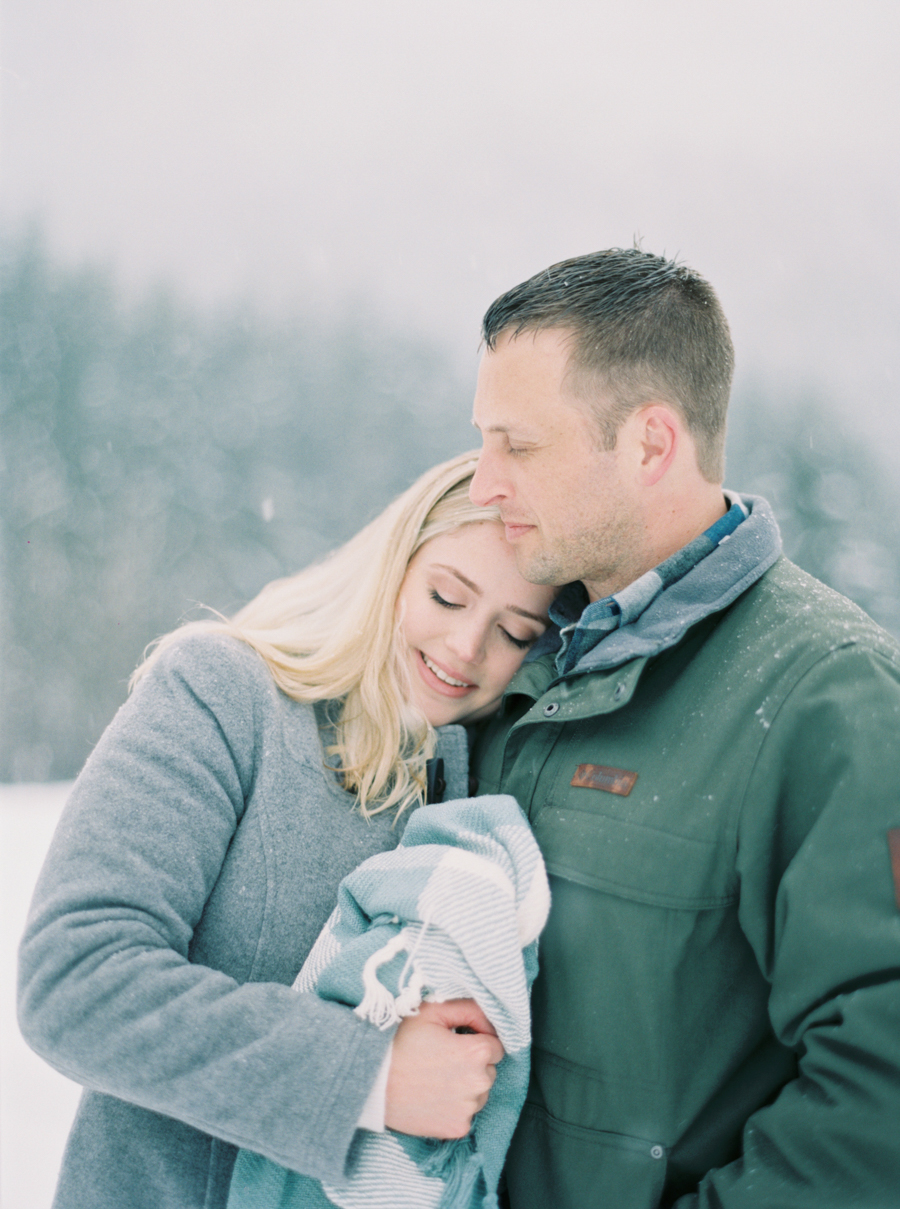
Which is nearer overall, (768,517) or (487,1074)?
(487,1074)

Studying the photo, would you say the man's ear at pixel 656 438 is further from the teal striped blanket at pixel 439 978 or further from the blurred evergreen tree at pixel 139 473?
the blurred evergreen tree at pixel 139 473

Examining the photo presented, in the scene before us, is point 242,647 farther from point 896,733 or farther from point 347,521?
point 347,521

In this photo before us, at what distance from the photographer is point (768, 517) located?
1.54m

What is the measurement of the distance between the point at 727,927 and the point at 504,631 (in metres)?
0.75

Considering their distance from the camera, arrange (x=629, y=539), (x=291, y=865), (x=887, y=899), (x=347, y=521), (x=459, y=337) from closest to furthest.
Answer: (x=887, y=899) → (x=291, y=865) → (x=629, y=539) → (x=347, y=521) → (x=459, y=337)

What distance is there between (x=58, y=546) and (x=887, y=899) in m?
8.53

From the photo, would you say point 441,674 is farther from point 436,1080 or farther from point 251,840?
point 436,1080

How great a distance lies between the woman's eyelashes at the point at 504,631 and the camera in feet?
5.80

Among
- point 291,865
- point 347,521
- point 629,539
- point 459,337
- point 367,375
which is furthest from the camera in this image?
point 459,337

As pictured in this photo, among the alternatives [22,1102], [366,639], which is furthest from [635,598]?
[22,1102]

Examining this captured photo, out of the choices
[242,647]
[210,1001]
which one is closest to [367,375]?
[242,647]

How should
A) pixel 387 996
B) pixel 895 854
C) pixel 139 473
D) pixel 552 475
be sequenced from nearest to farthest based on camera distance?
pixel 895 854
pixel 387 996
pixel 552 475
pixel 139 473

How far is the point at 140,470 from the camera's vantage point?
8.37 m

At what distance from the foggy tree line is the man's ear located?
6535 mm
